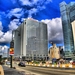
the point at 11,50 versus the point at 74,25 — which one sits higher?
the point at 74,25

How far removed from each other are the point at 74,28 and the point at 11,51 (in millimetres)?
170972

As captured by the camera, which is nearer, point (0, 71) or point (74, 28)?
point (0, 71)

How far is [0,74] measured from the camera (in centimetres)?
1180

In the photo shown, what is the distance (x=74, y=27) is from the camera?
19825 centimetres

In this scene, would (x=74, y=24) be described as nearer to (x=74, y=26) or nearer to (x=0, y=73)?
(x=74, y=26)

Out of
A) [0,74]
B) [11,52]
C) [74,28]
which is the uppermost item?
[74,28]

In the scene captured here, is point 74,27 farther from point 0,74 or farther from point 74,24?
point 0,74

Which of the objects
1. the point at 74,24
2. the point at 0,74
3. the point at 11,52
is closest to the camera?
the point at 0,74

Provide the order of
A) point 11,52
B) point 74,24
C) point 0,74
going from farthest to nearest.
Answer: point 74,24
point 11,52
point 0,74

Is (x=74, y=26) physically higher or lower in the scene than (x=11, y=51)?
higher

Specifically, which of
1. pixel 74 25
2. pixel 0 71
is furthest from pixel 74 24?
pixel 0 71

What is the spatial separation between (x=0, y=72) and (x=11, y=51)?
23.6 metres

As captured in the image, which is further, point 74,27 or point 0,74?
point 74,27

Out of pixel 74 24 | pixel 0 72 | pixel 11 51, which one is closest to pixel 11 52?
pixel 11 51
